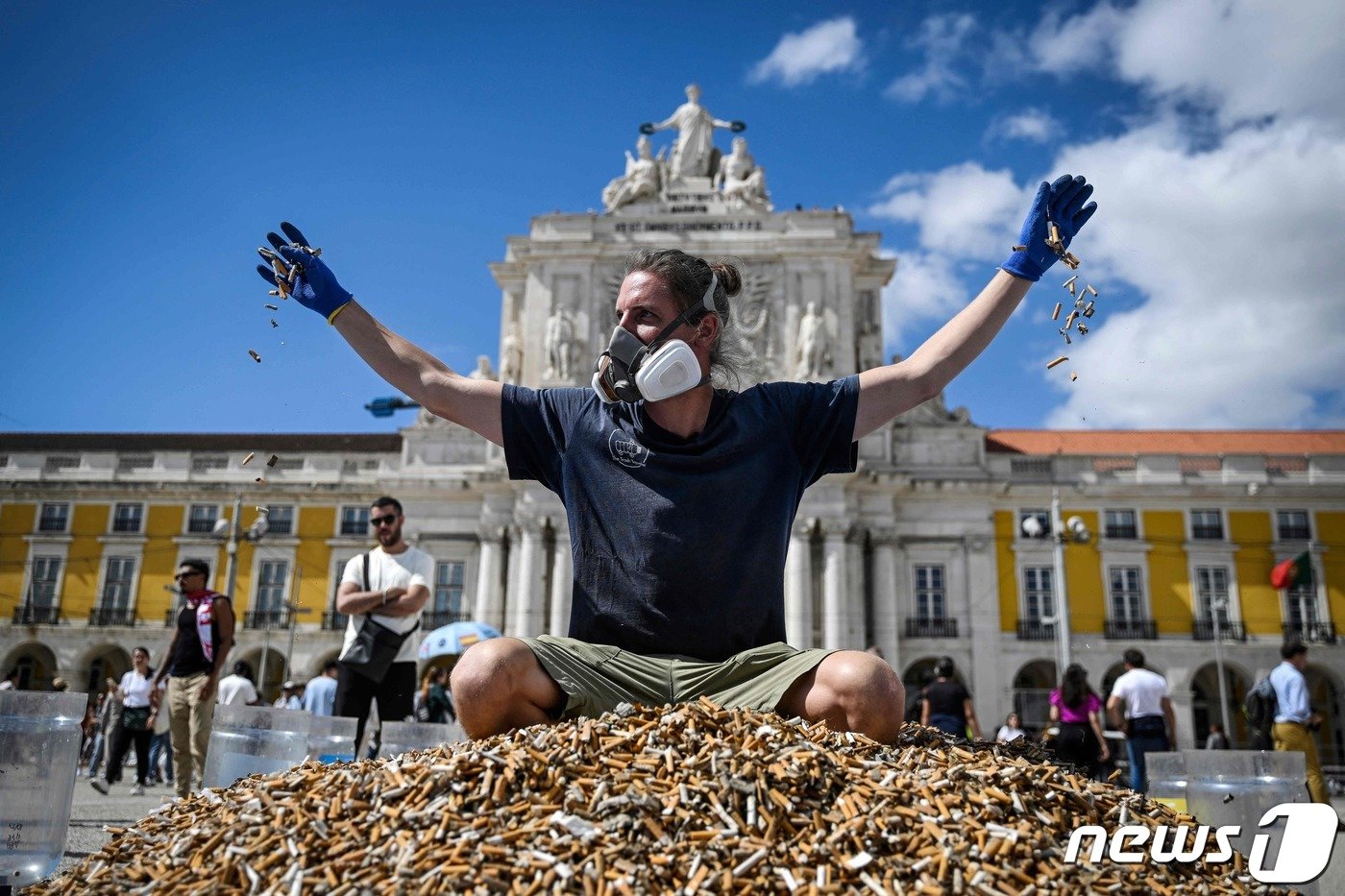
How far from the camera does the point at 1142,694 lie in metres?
9.32

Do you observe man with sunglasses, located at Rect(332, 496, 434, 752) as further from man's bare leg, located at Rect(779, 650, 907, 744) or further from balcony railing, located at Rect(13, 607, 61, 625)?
balcony railing, located at Rect(13, 607, 61, 625)

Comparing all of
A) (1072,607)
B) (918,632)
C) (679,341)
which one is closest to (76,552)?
(918,632)

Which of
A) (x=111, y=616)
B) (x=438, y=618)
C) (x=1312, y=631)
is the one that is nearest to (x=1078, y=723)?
(x=438, y=618)

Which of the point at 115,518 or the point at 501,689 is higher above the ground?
the point at 115,518

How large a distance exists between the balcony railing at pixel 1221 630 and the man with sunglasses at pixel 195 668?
28.9 m

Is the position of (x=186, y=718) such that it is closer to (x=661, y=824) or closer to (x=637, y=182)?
(x=661, y=824)

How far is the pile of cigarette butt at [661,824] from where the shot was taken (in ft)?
5.99

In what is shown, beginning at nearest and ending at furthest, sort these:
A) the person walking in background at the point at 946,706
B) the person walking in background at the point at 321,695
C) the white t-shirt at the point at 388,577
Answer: the white t-shirt at the point at 388,577
the person walking in background at the point at 946,706
the person walking in background at the point at 321,695

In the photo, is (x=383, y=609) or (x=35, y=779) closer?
(x=35, y=779)

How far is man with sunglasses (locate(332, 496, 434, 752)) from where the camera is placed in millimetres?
5914

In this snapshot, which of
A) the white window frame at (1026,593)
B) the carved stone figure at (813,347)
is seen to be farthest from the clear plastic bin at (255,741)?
the white window frame at (1026,593)

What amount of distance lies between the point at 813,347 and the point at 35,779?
26.8 metres

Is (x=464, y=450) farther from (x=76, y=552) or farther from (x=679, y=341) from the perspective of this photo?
(x=679, y=341)

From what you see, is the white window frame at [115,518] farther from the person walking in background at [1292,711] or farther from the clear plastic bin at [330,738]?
the person walking in background at [1292,711]
